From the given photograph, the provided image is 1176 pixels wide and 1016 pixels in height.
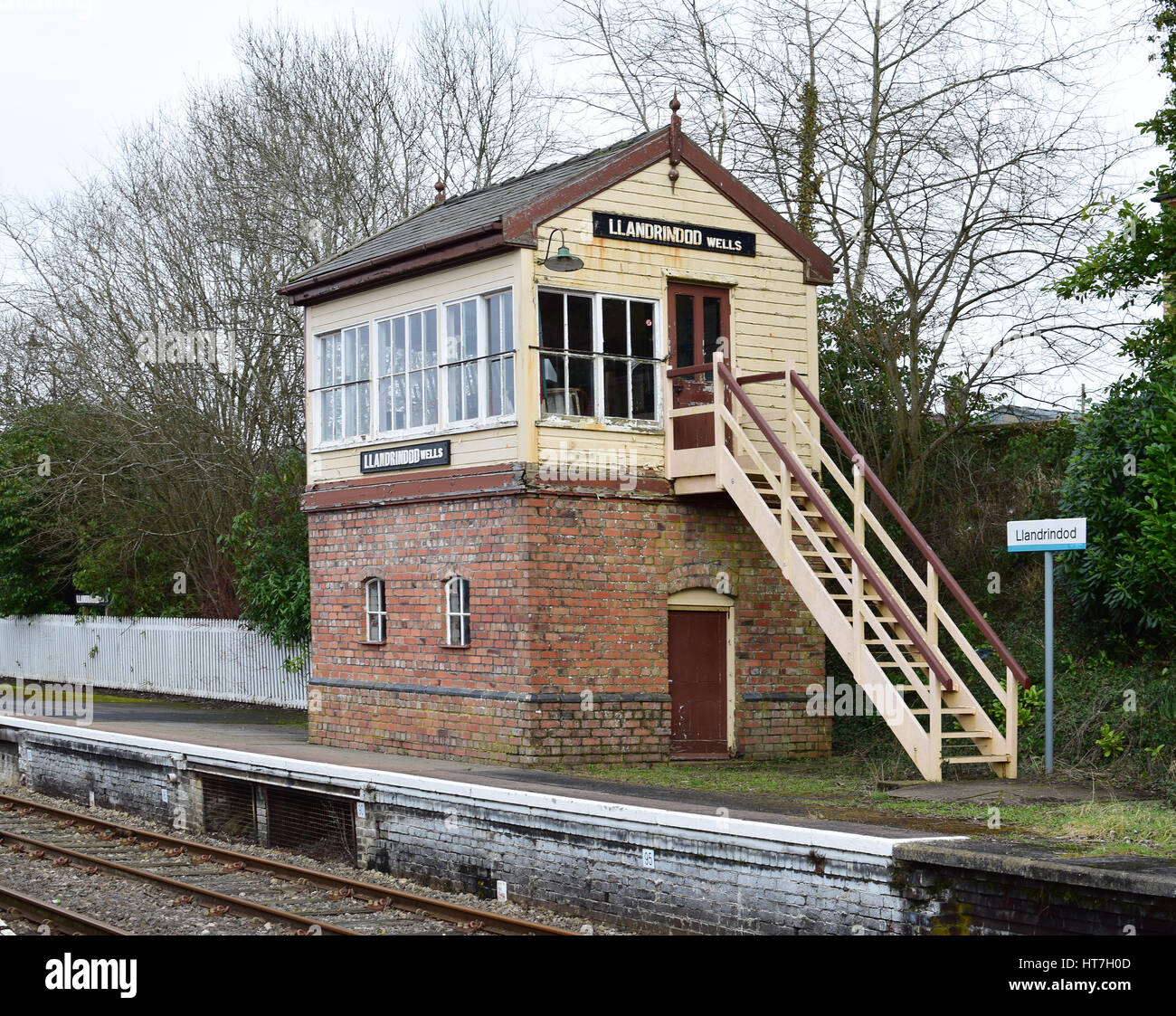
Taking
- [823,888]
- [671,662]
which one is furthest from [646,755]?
[823,888]

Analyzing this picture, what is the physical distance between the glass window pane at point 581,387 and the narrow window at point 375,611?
12.0ft

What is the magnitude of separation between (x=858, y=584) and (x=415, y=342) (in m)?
6.56

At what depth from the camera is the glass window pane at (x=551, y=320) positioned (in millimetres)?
15742

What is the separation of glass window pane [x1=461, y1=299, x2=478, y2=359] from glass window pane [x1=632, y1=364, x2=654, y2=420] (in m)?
1.84

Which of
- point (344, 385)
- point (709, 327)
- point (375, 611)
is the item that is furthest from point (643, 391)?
point (375, 611)

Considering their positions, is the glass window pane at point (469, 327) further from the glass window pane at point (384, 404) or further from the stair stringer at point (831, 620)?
the stair stringer at point (831, 620)

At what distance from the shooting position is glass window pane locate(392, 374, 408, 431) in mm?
17500

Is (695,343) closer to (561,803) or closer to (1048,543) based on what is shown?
(1048,543)

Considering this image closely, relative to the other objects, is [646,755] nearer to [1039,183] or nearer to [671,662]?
[671,662]

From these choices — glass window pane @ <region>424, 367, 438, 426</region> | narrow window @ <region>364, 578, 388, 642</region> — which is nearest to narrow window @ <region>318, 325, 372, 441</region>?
glass window pane @ <region>424, 367, 438, 426</region>

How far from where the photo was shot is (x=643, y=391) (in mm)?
16375

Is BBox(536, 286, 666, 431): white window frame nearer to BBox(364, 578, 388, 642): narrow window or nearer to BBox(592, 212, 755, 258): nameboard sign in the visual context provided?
BBox(592, 212, 755, 258): nameboard sign

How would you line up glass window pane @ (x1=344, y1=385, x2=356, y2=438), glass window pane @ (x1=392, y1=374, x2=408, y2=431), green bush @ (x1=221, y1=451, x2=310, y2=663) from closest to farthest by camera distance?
glass window pane @ (x1=392, y1=374, x2=408, y2=431)
glass window pane @ (x1=344, y1=385, x2=356, y2=438)
green bush @ (x1=221, y1=451, x2=310, y2=663)

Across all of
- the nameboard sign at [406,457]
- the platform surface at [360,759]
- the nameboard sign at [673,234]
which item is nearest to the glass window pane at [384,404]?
the nameboard sign at [406,457]
